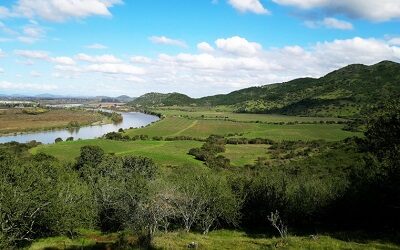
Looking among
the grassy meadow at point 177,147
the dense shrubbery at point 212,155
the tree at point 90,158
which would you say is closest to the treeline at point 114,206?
the tree at point 90,158

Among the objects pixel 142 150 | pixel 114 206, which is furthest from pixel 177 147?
pixel 114 206

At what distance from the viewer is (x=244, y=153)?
140625 mm

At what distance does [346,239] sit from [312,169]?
6614 centimetres

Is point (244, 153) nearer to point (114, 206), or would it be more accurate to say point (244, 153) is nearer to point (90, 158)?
point (90, 158)

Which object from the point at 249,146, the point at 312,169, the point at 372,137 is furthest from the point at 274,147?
the point at 372,137

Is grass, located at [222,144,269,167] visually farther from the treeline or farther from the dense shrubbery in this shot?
the treeline

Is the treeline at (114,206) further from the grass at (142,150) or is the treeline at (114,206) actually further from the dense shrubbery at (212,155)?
the grass at (142,150)

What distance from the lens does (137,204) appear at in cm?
4191

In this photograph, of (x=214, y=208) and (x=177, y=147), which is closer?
(x=214, y=208)

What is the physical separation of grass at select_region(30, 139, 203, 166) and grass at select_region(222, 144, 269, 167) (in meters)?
13.1

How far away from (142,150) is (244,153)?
125ft

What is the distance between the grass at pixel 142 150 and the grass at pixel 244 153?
13.1 meters

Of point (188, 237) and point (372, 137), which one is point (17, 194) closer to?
point (188, 237)

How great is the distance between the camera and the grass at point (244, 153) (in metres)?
126
